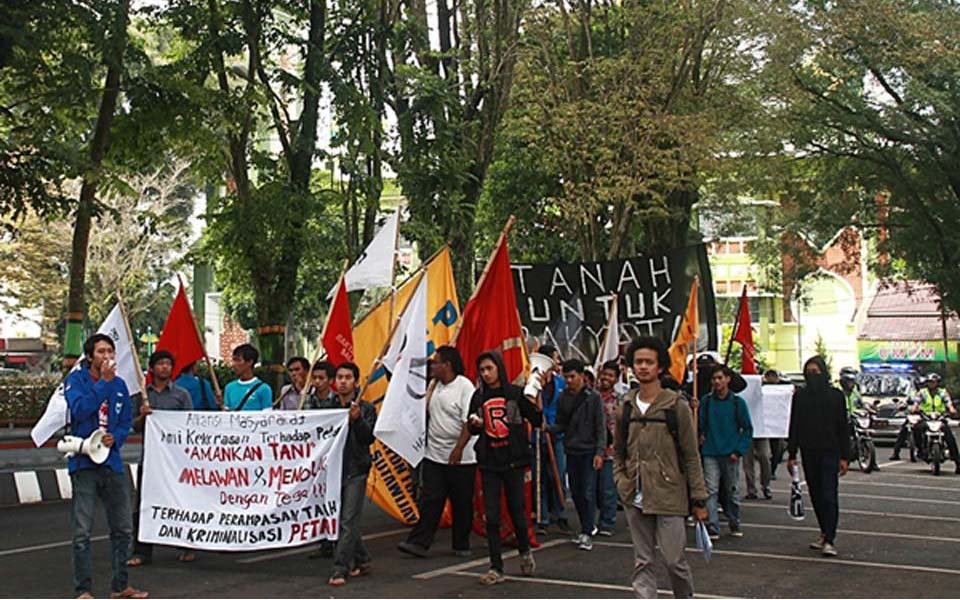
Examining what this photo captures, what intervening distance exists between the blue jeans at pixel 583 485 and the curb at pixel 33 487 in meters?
6.39

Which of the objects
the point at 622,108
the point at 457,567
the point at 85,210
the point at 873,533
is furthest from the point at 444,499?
the point at 622,108

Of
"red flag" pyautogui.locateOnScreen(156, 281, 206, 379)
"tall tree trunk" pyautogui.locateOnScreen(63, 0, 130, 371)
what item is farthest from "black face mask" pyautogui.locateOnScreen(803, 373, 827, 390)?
"tall tree trunk" pyautogui.locateOnScreen(63, 0, 130, 371)

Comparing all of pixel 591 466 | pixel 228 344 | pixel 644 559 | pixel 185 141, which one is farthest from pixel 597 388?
pixel 228 344

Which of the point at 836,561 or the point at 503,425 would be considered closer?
the point at 503,425

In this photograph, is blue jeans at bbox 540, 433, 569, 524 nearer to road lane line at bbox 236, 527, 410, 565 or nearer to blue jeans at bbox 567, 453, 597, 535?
blue jeans at bbox 567, 453, 597, 535

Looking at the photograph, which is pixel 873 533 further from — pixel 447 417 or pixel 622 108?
pixel 622 108

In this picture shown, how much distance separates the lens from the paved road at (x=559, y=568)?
28.6 feet

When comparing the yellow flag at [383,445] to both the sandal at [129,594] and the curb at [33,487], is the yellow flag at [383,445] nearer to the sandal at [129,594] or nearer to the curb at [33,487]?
the sandal at [129,594]

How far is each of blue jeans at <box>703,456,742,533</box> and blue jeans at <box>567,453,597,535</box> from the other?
109 cm

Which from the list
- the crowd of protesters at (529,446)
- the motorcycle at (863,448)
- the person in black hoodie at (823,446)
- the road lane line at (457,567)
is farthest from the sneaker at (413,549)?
the motorcycle at (863,448)

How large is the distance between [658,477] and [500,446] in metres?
2.44

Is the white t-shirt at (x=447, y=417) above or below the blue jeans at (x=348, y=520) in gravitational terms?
above

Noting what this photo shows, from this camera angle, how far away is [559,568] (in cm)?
976

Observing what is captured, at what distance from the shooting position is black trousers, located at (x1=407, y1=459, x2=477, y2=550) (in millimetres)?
10219
